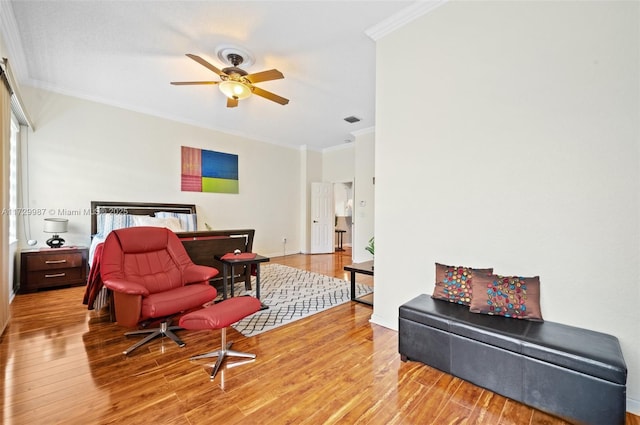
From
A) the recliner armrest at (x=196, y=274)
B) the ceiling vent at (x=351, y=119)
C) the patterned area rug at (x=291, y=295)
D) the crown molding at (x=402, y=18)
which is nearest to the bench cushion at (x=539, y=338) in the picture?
the patterned area rug at (x=291, y=295)

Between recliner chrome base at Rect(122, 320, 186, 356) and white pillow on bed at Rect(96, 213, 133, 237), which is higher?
white pillow on bed at Rect(96, 213, 133, 237)

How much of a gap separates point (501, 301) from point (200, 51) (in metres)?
4.01

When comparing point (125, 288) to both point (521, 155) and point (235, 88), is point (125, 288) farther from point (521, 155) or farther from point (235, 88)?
point (521, 155)

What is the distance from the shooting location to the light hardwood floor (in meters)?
1.60

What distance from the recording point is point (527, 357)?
166 cm

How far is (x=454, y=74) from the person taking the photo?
2.44 m

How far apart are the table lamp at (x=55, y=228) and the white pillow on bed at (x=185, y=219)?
1.26m

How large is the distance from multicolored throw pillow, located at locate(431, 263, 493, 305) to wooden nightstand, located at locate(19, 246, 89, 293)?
5022 mm

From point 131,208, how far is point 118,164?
81cm

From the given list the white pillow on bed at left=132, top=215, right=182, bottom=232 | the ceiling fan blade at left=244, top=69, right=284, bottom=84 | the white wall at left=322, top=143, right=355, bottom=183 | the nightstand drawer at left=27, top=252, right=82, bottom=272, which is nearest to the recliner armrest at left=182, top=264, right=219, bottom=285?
the white pillow on bed at left=132, top=215, right=182, bottom=232

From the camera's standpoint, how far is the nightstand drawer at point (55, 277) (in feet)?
12.7

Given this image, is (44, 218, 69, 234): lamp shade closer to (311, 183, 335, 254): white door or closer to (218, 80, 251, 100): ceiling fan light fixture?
(218, 80, 251, 100): ceiling fan light fixture

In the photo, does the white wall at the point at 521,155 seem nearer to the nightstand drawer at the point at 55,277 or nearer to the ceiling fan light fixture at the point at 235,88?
the ceiling fan light fixture at the point at 235,88

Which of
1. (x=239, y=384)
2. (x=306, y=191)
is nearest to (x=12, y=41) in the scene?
(x=239, y=384)
